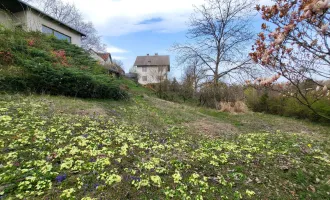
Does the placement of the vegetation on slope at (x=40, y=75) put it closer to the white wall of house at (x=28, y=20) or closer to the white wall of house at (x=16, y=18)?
the white wall of house at (x=28, y=20)

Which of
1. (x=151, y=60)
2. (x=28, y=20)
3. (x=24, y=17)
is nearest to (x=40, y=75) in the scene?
(x=28, y=20)

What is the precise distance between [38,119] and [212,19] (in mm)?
13793

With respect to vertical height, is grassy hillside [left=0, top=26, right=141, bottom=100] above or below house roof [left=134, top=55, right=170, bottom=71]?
below

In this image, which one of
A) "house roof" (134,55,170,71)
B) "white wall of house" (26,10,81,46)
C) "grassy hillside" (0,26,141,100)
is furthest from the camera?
"house roof" (134,55,170,71)

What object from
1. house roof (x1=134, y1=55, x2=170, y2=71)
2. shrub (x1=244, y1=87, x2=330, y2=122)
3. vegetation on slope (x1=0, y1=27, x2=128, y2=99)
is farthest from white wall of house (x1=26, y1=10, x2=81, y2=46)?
house roof (x1=134, y1=55, x2=170, y2=71)

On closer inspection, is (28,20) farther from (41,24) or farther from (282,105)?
(282,105)

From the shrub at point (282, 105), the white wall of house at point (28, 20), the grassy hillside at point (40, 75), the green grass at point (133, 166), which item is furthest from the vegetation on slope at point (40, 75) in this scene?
the shrub at point (282, 105)

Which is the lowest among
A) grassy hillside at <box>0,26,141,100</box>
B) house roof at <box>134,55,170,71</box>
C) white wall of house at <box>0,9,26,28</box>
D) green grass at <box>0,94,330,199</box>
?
green grass at <box>0,94,330,199</box>

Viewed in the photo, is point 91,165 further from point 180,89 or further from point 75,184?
point 180,89

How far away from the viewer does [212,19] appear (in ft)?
44.2

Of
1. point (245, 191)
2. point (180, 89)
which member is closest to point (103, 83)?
point (245, 191)

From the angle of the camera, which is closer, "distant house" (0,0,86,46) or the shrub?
the shrub

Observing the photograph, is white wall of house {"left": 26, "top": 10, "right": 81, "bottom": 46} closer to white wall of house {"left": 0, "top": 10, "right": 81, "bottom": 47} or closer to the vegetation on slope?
white wall of house {"left": 0, "top": 10, "right": 81, "bottom": 47}

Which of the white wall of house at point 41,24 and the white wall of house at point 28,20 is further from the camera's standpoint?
the white wall of house at point 41,24
